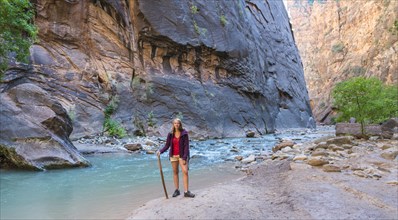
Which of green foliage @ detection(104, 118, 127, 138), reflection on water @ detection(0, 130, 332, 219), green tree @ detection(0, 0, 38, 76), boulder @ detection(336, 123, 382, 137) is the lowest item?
reflection on water @ detection(0, 130, 332, 219)

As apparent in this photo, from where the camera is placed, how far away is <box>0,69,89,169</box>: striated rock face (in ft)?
31.0

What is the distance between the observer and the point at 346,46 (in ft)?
208

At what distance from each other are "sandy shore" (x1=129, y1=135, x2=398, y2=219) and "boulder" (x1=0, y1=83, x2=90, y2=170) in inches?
231

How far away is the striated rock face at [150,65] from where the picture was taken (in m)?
19.0

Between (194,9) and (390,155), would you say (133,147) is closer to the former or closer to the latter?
(390,155)

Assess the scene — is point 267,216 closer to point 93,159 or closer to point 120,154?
point 93,159

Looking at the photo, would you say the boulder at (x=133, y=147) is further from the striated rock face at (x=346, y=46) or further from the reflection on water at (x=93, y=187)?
the striated rock face at (x=346, y=46)

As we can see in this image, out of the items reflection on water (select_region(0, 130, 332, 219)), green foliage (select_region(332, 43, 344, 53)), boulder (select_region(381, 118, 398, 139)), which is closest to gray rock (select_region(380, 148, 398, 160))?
reflection on water (select_region(0, 130, 332, 219))

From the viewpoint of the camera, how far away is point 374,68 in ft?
158

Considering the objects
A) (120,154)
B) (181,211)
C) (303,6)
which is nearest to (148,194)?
(181,211)

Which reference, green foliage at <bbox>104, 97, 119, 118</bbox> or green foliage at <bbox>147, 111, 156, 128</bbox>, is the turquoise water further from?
green foliage at <bbox>147, 111, 156, 128</bbox>

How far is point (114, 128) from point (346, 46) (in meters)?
59.0

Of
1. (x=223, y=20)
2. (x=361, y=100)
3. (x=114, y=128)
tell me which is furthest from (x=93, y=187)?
(x=223, y=20)

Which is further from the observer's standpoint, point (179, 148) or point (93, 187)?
point (93, 187)
